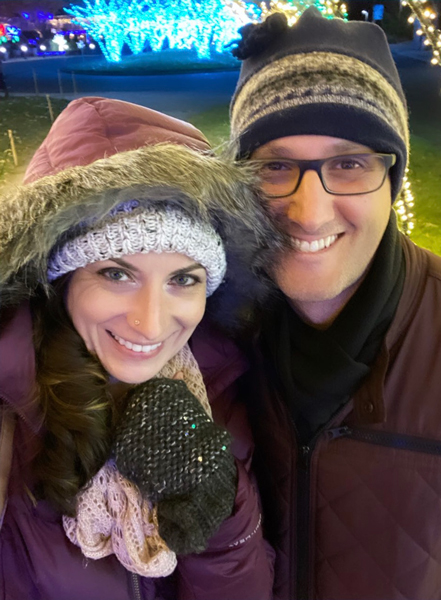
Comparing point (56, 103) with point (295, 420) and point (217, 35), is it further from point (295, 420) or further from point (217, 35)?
point (295, 420)

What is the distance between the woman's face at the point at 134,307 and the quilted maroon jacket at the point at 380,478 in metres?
0.44

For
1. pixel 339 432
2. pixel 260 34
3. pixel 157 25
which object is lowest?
pixel 339 432

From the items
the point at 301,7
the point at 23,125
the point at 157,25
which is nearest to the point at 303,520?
the point at 301,7

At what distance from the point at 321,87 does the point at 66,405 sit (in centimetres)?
108

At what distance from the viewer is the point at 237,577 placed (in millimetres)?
1233

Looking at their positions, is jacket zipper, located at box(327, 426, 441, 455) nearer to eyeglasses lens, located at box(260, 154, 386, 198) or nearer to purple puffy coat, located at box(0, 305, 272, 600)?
purple puffy coat, located at box(0, 305, 272, 600)

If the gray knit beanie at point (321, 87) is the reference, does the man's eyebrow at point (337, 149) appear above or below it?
below

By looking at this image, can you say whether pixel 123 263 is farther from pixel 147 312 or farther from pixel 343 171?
pixel 343 171

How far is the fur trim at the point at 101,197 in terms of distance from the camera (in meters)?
1.04

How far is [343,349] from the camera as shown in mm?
1256

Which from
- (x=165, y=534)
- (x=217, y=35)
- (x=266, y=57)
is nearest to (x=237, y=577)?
(x=165, y=534)

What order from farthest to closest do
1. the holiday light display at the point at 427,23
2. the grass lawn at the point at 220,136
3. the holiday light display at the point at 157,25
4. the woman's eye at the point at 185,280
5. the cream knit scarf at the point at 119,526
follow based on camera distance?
1. the holiday light display at the point at 157,25
2. the grass lawn at the point at 220,136
3. the holiday light display at the point at 427,23
4. the woman's eye at the point at 185,280
5. the cream knit scarf at the point at 119,526

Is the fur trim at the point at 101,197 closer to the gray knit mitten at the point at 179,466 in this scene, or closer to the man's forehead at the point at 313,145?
the man's forehead at the point at 313,145

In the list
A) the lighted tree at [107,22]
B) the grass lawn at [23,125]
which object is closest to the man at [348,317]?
the grass lawn at [23,125]
